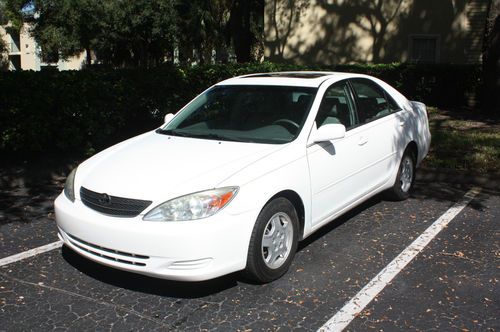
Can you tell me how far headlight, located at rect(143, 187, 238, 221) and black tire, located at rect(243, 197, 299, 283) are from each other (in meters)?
0.35

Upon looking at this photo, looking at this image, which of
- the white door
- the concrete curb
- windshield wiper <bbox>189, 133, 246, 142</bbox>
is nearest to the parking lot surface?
the white door

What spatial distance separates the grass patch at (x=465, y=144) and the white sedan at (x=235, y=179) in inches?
94.0

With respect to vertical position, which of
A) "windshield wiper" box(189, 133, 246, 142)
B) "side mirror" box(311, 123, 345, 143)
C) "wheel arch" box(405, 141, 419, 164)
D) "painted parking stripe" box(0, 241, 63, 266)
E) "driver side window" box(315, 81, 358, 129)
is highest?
"driver side window" box(315, 81, 358, 129)

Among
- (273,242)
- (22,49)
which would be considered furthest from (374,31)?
(22,49)

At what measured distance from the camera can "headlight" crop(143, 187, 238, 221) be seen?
11.7ft

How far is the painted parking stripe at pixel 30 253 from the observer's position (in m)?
4.59

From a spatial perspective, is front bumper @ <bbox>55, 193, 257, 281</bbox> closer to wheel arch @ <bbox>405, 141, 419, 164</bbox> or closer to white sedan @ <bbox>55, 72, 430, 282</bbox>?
white sedan @ <bbox>55, 72, 430, 282</bbox>

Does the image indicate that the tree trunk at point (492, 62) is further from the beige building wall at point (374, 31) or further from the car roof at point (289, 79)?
the car roof at point (289, 79)

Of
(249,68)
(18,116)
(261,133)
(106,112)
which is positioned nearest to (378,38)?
(249,68)

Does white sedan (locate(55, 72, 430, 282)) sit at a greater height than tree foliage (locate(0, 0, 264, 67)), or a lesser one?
lesser

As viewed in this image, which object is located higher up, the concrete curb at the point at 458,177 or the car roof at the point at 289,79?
the car roof at the point at 289,79

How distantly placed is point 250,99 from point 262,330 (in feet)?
7.71

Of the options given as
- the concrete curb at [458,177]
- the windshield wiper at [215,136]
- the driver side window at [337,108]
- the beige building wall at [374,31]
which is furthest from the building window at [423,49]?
the windshield wiper at [215,136]

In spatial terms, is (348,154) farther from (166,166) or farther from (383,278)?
(166,166)
